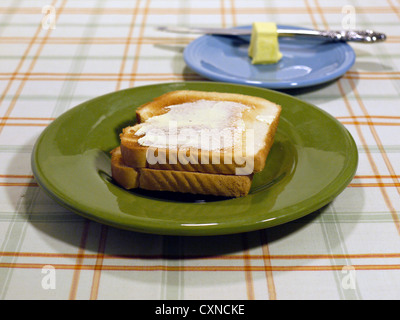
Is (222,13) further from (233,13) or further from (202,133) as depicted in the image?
(202,133)

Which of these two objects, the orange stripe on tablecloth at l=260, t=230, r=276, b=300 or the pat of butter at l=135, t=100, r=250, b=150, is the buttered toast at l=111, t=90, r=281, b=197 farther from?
the orange stripe on tablecloth at l=260, t=230, r=276, b=300

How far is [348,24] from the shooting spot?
2223 millimetres

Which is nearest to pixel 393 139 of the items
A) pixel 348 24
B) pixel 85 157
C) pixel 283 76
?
pixel 283 76

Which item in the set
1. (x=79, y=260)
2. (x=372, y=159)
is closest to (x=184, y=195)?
(x=79, y=260)

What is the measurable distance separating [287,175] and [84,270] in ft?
1.54

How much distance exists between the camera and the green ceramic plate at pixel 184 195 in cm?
92

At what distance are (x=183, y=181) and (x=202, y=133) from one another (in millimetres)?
145

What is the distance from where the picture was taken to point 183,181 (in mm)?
1063

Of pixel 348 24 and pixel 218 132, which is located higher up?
pixel 218 132

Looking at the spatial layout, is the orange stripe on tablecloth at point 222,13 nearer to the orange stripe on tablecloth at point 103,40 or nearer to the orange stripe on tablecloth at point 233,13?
the orange stripe on tablecloth at point 233,13

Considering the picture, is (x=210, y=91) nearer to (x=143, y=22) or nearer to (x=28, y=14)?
(x=143, y=22)

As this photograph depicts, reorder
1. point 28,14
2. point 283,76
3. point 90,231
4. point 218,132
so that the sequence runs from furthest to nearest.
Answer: point 28,14
point 283,76
point 218,132
point 90,231

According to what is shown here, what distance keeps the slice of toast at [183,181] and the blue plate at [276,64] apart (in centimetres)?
58
